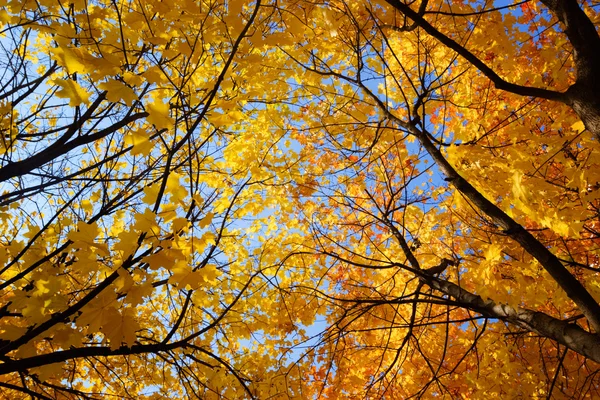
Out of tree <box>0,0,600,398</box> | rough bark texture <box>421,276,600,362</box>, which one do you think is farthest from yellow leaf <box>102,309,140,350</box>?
rough bark texture <box>421,276,600,362</box>

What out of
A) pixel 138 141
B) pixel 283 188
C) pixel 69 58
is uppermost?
pixel 283 188

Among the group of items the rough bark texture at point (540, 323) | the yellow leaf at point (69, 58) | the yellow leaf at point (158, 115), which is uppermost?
the yellow leaf at point (69, 58)

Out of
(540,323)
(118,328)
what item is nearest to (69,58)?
(118,328)

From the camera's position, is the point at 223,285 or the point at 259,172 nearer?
the point at 259,172

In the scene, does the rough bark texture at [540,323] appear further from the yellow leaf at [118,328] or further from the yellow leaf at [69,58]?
the yellow leaf at [69,58]

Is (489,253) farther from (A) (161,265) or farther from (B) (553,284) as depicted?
(A) (161,265)

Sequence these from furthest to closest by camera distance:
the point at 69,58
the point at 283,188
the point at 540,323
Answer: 1. the point at 283,188
2. the point at 540,323
3. the point at 69,58

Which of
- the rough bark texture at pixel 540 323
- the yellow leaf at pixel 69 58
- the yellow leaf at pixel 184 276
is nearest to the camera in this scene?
the yellow leaf at pixel 69 58

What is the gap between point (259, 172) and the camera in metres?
3.46

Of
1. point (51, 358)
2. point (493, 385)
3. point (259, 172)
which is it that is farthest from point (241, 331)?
point (493, 385)

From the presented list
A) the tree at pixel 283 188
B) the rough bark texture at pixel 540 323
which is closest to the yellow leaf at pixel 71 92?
the tree at pixel 283 188

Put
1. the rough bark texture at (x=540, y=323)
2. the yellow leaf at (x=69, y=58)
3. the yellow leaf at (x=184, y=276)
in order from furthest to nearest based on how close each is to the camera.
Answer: the rough bark texture at (x=540, y=323)
the yellow leaf at (x=184, y=276)
the yellow leaf at (x=69, y=58)

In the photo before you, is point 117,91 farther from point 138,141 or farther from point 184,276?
point 184,276

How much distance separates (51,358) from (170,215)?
38.6 inches
